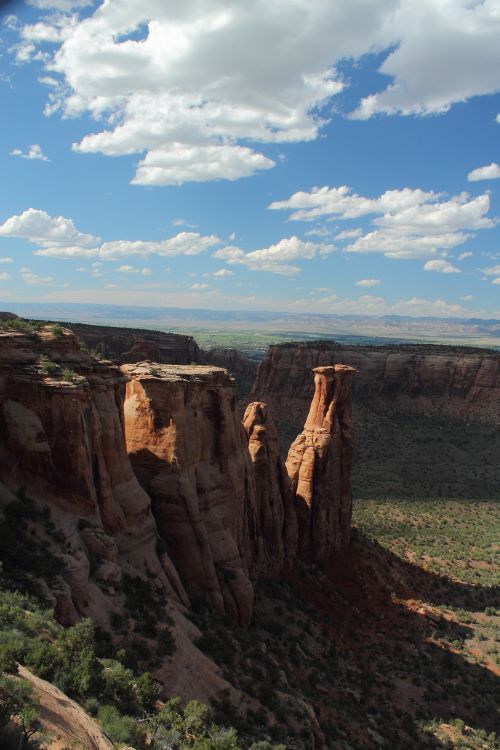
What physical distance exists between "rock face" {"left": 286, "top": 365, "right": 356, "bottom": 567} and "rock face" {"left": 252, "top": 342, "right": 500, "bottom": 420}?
168 ft

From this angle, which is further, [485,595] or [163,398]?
[485,595]

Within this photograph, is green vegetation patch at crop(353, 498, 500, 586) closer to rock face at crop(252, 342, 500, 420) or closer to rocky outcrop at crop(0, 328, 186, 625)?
rocky outcrop at crop(0, 328, 186, 625)

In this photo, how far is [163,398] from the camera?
2658 cm

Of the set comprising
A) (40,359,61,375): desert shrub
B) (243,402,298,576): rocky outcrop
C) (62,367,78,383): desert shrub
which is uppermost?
(40,359,61,375): desert shrub

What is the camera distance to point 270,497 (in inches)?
1382

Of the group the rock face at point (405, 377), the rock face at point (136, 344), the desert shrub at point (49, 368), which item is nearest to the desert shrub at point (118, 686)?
the desert shrub at point (49, 368)

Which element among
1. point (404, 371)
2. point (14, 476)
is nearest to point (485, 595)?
point (14, 476)

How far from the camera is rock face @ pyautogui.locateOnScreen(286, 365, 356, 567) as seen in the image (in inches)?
1519

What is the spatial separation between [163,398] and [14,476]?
8650 mm

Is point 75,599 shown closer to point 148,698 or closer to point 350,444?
point 148,698

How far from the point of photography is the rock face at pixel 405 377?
310 ft

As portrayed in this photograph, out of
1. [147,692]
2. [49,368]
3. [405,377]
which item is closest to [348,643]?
[147,692]

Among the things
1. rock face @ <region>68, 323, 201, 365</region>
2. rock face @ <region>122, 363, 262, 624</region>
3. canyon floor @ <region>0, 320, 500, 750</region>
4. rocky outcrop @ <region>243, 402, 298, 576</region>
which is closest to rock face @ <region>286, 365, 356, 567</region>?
canyon floor @ <region>0, 320, 500, 750</region>

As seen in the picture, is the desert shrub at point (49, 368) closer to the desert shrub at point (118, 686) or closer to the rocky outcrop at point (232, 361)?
the desert shrub at point (118, 686)
